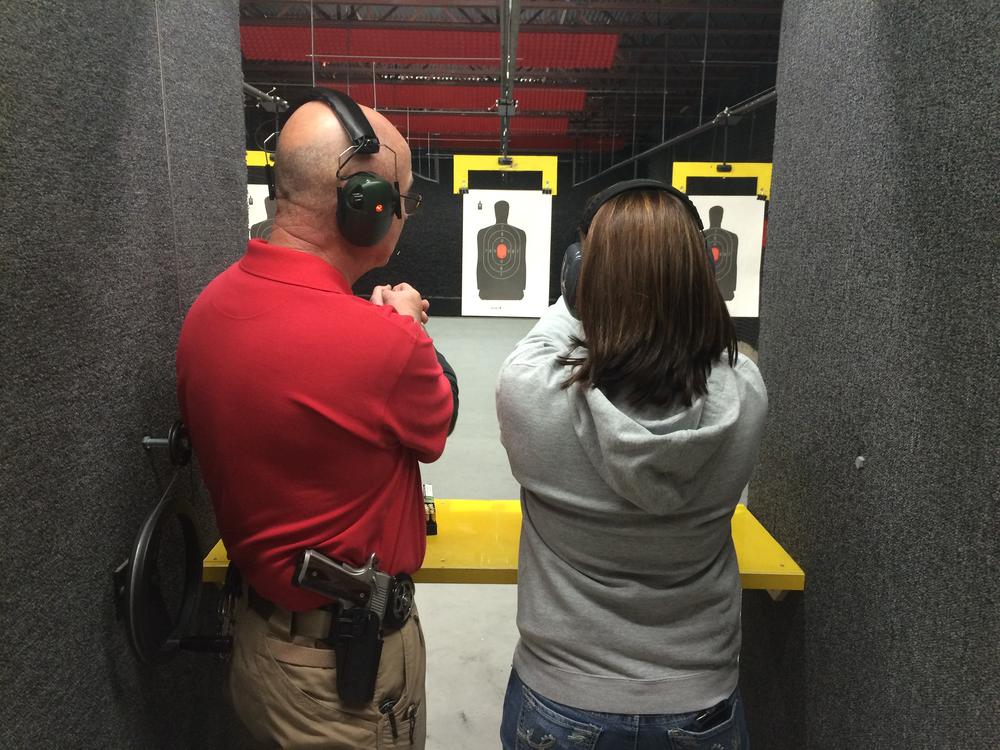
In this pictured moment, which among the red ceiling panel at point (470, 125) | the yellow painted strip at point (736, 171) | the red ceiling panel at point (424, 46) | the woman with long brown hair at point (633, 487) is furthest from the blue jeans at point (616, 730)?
the red ceiling panel at point (470, 125)

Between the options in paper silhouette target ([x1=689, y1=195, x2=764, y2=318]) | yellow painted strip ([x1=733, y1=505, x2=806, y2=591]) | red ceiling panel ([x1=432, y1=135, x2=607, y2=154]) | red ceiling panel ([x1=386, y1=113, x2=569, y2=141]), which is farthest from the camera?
red ceiling panel ([x1=432, y1=135, x2=607, y2=154])

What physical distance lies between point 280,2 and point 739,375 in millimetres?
5685

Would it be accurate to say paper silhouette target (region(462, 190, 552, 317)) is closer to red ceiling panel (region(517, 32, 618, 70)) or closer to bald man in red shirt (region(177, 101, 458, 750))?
red ceiling panel (region(517, 32, 618, 70))

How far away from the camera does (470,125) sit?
933 cm

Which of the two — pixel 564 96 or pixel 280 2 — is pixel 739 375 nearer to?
pixel 280 2

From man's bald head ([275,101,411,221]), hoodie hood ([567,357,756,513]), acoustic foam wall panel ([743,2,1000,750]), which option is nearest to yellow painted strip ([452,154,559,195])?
acoustic foam wall panel ([743,2,1000,750])

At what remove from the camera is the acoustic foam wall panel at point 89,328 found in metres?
0.81

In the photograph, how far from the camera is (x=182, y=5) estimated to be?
1.27m

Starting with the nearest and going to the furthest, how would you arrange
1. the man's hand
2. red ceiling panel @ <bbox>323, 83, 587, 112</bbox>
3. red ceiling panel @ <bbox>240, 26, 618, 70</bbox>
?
the man's hand, red ceiling panel @ <bbox>240, 26, 618, 70</bbox>, red ceiling panel @ <bbox>323, 83, 587, 112</bbox>

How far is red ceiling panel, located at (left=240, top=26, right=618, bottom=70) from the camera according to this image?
565 centimetres

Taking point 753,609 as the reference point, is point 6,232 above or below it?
above

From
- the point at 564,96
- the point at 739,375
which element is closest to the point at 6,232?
the point at 739,375

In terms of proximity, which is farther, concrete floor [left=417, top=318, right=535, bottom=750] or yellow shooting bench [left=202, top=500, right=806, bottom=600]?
concrete floor [left=417, top=318, right=535, bottom=750]

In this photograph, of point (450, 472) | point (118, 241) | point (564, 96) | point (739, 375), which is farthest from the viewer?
point (564, 96)
